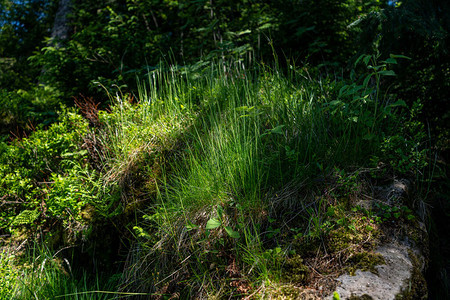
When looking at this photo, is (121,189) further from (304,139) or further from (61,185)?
(304,139)

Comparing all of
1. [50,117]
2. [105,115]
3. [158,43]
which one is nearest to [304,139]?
[105,115]

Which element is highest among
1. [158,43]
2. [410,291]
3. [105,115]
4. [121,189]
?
[158,43]

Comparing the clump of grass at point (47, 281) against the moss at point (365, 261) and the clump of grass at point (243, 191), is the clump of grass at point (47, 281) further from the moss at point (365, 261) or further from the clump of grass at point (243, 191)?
the moss at point (365, 261)

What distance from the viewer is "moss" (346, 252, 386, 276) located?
1578 mm

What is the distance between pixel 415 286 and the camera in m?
1.57

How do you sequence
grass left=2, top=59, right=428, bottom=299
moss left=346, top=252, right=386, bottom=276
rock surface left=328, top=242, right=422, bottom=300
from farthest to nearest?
grass left=2, top=59, right=428, bottom=299 < moss left=346, top=252, right=386, bottom=276 < rock surface left=328, top=242, right=422, bottom=300

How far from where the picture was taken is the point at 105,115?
3.09 metres

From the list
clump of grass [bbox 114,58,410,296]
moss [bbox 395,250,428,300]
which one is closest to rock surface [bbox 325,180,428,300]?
moss [bbox 395,250,428,300]

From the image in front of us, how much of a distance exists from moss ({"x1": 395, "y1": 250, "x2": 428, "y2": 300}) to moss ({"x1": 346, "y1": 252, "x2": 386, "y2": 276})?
153mm

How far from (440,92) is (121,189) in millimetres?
3449

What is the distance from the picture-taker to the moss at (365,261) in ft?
5.18

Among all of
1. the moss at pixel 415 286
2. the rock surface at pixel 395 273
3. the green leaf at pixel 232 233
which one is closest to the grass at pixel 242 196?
the green leaf at pixel 232 233

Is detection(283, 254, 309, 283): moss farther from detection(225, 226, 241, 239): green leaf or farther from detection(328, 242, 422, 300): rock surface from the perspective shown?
detection(225, 226, 241, 239): green leaf

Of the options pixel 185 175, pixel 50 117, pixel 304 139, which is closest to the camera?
pixel 304 139
